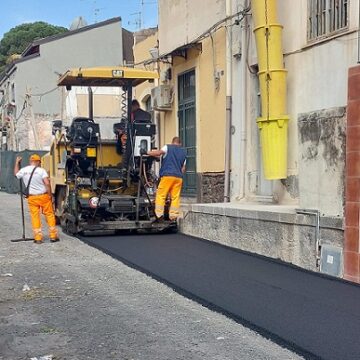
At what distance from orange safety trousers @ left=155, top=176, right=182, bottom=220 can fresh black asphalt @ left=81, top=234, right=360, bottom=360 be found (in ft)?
4.52

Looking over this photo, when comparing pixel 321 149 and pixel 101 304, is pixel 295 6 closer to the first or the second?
pixel 321 149

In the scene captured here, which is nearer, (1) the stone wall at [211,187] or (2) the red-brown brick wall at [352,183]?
(2) the red-brown brick wall at [352,183]

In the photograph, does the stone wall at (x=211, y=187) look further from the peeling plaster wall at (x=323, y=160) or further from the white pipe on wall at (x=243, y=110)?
the peeling plaster wall at (x=323, y=160)

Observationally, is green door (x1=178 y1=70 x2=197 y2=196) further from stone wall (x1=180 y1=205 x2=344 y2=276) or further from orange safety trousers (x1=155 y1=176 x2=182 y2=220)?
stone wall (x1=180 y1=205 x2=344 y2=276)

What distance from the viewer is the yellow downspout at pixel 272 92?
10.4 metres

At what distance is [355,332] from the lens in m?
5.35

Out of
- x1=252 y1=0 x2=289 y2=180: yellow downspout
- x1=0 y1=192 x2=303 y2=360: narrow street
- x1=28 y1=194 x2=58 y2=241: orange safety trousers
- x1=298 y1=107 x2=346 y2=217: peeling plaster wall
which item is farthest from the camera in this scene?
x1=28 y1=194 x2=58 y2=241: orange safety trousers

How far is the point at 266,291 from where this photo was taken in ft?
22.5

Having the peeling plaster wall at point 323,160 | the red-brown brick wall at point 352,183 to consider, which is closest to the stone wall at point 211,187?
the peeling plaster wall at point 323,160

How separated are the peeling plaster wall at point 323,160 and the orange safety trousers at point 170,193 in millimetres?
3943

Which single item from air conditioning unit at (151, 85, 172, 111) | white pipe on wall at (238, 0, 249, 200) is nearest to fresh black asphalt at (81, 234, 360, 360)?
white pipe on wall at (238, 0, 249, 200)

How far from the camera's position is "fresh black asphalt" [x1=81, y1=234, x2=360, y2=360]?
5.24 m

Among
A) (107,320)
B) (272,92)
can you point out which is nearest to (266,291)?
(107,320)

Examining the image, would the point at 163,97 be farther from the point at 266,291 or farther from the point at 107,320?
the point at 107,320
